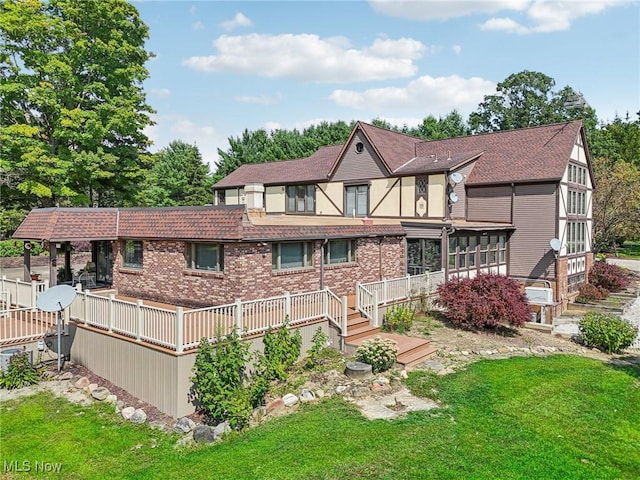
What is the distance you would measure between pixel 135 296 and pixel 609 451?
546 inches

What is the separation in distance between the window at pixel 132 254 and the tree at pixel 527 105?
53.5 m

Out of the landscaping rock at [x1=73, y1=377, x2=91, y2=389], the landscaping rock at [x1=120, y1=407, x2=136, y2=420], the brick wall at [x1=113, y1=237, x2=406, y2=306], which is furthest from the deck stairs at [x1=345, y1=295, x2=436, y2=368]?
the landscaping rock at [x1=73, y1=377, x2=91, y2=389]

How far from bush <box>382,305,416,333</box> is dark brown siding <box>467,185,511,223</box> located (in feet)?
36.2

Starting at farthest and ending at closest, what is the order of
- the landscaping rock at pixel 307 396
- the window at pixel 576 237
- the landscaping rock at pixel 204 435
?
the window at pixel 576 237 < the landscaping rock at pixel 307 396 < the landscaping rock at pixel 204 435

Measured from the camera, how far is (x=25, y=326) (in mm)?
12688

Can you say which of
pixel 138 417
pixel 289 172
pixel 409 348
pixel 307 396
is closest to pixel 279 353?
pixel 307 396

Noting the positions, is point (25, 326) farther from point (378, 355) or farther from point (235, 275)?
point (378, 355)

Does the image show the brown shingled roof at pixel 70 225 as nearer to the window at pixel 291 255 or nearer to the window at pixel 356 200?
the window at pixel 291 255

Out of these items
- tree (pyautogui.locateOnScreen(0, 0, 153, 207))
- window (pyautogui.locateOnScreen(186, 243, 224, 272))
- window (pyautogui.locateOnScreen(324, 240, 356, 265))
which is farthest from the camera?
tree (pyautogui.locateOnScreen(0, 0, 153, 207))

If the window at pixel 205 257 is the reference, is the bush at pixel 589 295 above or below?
below

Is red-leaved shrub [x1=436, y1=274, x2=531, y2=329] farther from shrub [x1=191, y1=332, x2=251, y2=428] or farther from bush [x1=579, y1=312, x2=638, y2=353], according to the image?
shrub [x1=191, y1=332, x2=251, y2=428]

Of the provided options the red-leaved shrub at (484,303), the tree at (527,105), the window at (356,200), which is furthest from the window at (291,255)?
the tree at (527,105)

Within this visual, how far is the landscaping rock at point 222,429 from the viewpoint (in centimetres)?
838

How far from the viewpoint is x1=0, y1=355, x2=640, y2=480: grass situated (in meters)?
6.74
